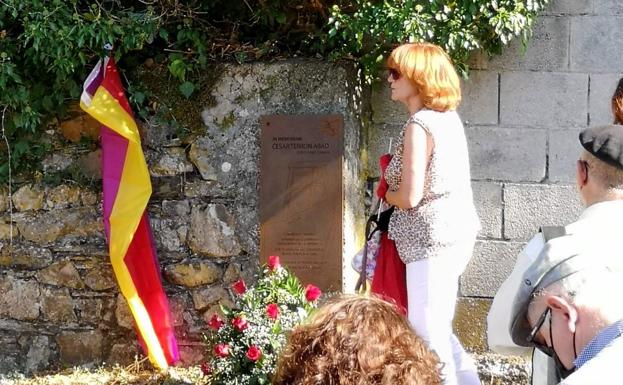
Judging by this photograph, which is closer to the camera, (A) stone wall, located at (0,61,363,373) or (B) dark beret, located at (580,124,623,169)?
(B) dark beret, located at (580,124,623,169)

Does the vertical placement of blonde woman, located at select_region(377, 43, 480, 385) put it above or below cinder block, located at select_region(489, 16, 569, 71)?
below

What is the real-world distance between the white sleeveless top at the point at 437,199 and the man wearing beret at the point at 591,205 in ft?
3.38

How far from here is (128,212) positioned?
13.9ft

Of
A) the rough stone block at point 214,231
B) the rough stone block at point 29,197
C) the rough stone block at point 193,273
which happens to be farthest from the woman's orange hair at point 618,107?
the rough stone block at point 29,197

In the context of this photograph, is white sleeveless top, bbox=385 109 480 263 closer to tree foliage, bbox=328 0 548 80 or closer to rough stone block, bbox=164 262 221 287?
tree foliage, bbox=328 0 548 80

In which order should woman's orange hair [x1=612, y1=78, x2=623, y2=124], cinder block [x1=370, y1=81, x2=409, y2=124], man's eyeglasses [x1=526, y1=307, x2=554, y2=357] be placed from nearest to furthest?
man's eyeglasses [x1=526, y1=307, x2=554, y2=357]
woman's orange hair [x1=612, y1=78, x2=623, y2=124]
cinder block [x1=370, y1=81, x2=409, y2=124]

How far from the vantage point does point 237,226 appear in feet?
13.9

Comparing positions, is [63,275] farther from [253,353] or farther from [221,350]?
[253,353]

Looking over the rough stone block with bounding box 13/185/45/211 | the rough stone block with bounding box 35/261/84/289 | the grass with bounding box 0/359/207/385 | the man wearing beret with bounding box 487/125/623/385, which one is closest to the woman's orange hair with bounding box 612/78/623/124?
the man wearing beret with bounding box 487/125/623/385

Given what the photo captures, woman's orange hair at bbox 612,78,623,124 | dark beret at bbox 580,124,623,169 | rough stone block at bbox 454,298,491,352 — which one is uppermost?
woman's orange hair at bbox 612,78,623,124

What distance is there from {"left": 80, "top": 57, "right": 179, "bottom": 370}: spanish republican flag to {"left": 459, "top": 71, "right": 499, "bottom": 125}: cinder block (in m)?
1.71

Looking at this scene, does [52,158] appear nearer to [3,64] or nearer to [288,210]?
[3,64]

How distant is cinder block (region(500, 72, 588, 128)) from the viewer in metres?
4.29

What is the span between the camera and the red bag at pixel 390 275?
335cm
